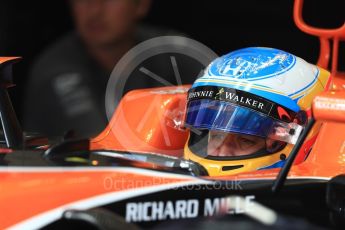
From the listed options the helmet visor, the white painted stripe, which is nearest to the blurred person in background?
the helmet visor

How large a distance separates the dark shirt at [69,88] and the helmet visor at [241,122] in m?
0.81

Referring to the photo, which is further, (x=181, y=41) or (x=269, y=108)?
(x=181, y=41)

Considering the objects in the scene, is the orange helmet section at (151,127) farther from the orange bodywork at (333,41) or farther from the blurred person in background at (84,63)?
the orange bodywork at (333,41)

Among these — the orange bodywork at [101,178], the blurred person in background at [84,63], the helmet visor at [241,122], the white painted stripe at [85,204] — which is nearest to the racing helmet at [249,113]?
the helmet visor at [241,122]

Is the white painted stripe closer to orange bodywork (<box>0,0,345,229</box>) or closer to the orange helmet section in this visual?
orange bodywork (<box>0,0,345,229</box>)

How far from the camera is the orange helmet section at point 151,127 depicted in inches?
153

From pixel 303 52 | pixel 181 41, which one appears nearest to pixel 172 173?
pixel 181 41

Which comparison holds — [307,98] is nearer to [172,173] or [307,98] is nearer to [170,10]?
[172,173]

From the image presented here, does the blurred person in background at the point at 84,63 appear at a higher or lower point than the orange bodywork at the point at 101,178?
higher

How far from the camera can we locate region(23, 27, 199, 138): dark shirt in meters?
4.36

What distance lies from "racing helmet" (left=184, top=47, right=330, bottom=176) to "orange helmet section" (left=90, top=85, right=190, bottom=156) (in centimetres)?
27

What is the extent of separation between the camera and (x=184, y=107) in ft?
13.1

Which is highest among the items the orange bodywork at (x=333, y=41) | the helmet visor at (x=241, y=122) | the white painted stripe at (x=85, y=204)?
the orange bodywork at (x=333, y=41)

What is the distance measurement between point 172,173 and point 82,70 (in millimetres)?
1521
